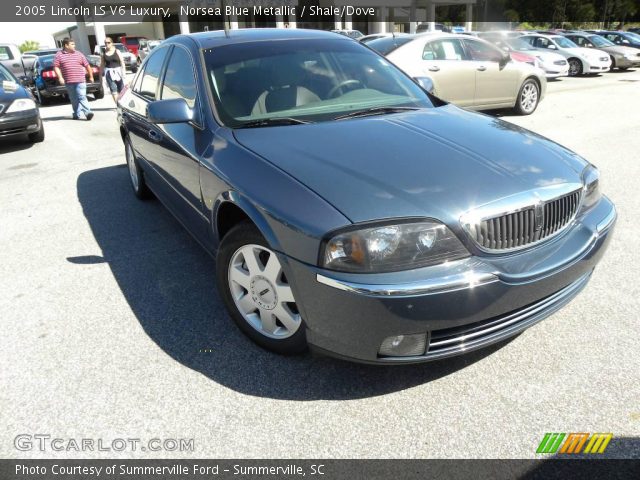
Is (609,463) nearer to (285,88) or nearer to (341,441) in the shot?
(341,441)

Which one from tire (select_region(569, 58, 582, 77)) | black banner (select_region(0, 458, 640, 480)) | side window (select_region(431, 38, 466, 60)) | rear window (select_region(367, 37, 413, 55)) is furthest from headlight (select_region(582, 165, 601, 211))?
tire (select_region(569, 58, 582, 77))

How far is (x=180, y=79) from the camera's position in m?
3.65

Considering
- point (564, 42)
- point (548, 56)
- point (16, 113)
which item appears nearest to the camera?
point (16, 113)

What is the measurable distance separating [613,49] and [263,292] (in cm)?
2204

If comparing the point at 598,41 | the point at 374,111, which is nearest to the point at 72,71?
the point at 374,111

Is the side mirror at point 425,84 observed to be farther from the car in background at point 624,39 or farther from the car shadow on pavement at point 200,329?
the car in background at point 624,39

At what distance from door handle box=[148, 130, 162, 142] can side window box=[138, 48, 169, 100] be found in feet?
1.08

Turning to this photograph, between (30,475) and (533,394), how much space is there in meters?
2.21

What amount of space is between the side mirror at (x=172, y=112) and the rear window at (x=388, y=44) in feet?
21.3

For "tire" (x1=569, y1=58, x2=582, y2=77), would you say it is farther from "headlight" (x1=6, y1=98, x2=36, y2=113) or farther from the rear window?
"headlight" (x1=6, y1=98, x2=36, y2=113)

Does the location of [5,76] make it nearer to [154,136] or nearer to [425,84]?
[154,136]

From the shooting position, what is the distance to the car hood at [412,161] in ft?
7.22

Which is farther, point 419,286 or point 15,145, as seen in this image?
point 15,145

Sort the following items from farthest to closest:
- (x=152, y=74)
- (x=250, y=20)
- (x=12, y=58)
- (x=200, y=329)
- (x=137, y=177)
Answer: (x=250, y=20) < (x=12, y=58) < (x=137, y=177) < (x=152, y=74) < (x=200, y=329)
